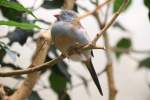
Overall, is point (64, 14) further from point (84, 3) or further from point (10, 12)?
point (84, 3)

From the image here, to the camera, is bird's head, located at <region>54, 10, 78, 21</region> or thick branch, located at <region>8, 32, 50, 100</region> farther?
thick branch, located at <region>8, 32, 50, 100</region>

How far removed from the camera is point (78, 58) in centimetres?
64

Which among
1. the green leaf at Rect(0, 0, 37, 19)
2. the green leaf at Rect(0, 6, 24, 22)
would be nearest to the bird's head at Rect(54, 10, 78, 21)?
the green leaf at Rect(0, 0, 37, 19)

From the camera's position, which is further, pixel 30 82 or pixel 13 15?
pixel 13 15

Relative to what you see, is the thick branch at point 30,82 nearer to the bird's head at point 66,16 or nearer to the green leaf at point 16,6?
the bird's head at point 66,16

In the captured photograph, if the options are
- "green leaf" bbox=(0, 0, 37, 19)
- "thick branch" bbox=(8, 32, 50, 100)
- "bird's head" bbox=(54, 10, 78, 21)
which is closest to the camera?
"green leaf" bbox=(0, 0, 37, 19)

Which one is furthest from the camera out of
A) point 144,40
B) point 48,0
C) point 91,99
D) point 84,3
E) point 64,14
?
point 144,40

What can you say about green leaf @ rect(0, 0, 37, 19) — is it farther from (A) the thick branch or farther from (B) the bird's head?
(A) the thick branch

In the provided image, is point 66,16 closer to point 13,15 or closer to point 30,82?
point 30,82

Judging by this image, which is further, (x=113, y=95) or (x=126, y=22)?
(x=126, y=22)

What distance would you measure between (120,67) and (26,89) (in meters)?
1.21

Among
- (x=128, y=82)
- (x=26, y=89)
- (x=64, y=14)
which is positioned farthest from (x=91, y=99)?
(x=64, y=14)

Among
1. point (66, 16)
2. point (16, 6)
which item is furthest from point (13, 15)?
point (16, 6)

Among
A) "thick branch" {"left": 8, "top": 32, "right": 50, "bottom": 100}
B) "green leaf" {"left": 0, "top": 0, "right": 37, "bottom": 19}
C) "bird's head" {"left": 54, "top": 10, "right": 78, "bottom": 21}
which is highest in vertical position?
"green leaf" {"left": 0, "top": 0, "right": 37, "bottom": 19}
